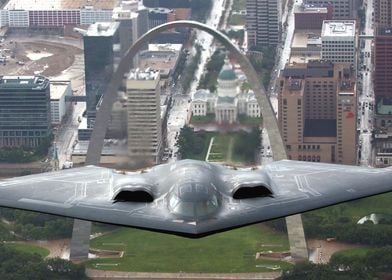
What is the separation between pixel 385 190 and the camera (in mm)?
20453

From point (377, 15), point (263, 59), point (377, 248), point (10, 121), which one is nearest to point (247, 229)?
point (377, 248)

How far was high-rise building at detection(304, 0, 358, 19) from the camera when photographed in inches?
1968

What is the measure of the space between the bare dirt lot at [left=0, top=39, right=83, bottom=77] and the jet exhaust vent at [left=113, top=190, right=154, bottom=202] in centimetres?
2654

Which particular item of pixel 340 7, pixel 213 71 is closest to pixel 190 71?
pixel 213 71

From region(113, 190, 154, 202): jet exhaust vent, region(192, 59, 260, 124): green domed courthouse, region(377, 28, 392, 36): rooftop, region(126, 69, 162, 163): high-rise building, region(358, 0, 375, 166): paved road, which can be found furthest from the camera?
region(377, 28, 392, 36): rooftop

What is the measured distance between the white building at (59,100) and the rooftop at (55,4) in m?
7.65

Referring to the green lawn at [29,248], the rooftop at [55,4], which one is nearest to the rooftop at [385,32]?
the rooftop at [55,4]

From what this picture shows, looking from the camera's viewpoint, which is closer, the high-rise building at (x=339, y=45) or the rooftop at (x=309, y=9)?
the high-rise building at (x=339, y=45)

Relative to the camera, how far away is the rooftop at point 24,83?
42.9 m

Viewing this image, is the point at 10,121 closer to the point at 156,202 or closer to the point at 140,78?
the point at 140,78

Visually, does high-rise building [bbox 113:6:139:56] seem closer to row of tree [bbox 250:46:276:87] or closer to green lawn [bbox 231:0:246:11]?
row of tree [bbox 250:46:276:87]

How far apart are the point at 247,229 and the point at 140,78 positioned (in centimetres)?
761

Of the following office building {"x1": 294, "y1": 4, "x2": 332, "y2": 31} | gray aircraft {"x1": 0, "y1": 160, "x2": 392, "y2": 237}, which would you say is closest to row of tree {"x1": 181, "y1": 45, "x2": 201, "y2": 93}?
office building {"x1": 294, "y1": 4, "x2": 332, "y2": 31}

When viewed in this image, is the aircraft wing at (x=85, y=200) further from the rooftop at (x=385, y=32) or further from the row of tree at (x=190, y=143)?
the rooftop at (x=385, y=32)
